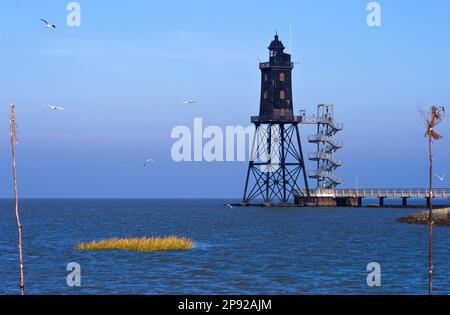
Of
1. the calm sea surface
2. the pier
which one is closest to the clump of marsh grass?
the calm sea surface

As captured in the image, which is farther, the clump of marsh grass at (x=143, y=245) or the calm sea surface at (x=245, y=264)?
the clump of marsh grass at (x=143, y=245)

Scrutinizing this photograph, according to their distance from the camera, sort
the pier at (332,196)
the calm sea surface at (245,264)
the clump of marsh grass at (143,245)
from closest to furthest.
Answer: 1. the calm sea surface at (245,264)
2. the clump of marsh grass at (143,245)
3. the pier at (332,196)

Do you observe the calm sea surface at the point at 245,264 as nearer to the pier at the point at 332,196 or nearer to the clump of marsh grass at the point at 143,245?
the clump of marsh grass at the point at 143,245

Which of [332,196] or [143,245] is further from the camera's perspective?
[332,196]

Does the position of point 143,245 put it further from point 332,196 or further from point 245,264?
point 332,196

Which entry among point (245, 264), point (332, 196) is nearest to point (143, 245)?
point (245, 264)

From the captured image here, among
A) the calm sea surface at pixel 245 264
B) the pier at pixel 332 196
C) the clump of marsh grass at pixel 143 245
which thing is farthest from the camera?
the pier at pixel 332 196

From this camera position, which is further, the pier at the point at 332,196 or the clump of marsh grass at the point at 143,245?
the pier at the point at 332,196

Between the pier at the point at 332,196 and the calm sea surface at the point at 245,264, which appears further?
the pier at the point at 332,196

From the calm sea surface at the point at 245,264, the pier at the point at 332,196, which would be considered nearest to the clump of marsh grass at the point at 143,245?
the calm sea surface at the point at 245,264

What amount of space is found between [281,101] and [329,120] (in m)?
10.3

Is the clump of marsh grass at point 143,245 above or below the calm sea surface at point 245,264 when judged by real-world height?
above
